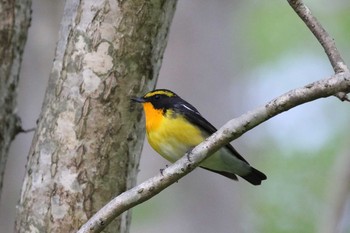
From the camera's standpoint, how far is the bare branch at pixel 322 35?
3169 mm

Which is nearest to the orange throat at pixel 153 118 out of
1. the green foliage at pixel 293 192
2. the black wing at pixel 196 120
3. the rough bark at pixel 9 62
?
the black wing at pixel 196 120

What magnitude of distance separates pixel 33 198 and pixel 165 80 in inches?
141

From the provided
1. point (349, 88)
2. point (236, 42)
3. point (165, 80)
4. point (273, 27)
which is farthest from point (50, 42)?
point (273, 27)

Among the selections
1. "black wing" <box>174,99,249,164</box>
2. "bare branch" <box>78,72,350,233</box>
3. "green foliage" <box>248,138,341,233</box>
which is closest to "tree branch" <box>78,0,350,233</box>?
"bare branch" <box>78,72,350,233</box>

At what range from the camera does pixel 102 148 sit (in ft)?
13.1

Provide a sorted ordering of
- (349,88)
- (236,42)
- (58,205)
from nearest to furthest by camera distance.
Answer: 1. (349,88)
2. (58,205)
3. (236,42)

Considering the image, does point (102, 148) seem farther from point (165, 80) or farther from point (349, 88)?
point (165, 80)

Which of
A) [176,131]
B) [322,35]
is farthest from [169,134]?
[322,35]

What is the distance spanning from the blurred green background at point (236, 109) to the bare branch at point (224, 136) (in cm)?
186

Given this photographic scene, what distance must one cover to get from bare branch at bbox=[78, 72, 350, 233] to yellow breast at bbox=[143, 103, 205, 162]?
943 mm

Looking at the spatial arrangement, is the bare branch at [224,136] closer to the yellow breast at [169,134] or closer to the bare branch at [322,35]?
the bare branch at [322,35]

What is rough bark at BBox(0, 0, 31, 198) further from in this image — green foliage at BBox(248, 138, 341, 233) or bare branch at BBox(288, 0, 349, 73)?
green foliage at BBox(248, 138, 341, 233)

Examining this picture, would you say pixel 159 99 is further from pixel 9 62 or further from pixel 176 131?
pixel 9 62

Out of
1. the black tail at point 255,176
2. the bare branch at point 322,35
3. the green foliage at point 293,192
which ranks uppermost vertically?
the bare branch at point 322,35
